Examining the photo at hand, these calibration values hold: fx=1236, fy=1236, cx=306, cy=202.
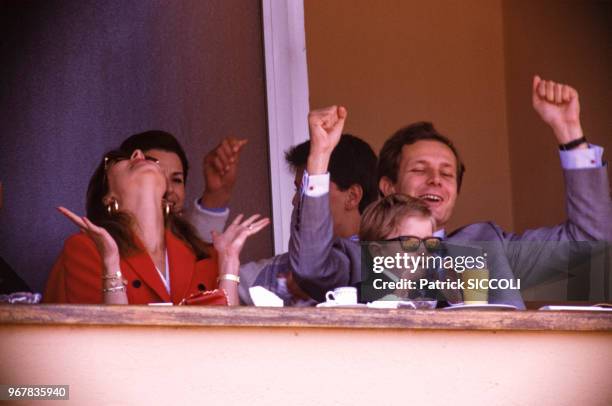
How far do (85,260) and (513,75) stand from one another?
2.70 m

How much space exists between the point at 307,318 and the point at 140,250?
36.5 inches

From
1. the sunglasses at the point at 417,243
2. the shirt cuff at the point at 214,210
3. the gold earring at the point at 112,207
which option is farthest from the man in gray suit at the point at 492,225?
the shirt cuff at the point at 214,210

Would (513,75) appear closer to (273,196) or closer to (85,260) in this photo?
(273,196)

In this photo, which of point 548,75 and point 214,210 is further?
point 548,75

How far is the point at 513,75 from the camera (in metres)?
5.30

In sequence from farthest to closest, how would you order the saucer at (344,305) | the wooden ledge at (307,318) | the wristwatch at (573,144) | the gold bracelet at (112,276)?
the wristwatch at (573,144) < the gold bracelet at (112,276) < the saucer at (344,305) < the wooden ledge at (307,318)

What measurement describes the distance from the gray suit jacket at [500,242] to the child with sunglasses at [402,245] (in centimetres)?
12

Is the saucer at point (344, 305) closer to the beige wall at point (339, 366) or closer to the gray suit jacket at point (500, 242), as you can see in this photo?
the beige wall at point (339, 366)

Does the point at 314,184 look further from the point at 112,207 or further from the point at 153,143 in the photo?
the point at 153,143

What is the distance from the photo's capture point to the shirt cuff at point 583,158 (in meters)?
3.12

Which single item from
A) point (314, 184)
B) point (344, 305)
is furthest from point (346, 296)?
point (314, 184)

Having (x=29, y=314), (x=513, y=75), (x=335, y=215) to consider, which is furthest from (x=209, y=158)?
(x=513, y=75)

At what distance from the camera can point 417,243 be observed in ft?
9.25

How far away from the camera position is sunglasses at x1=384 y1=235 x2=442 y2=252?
2.81 meters
